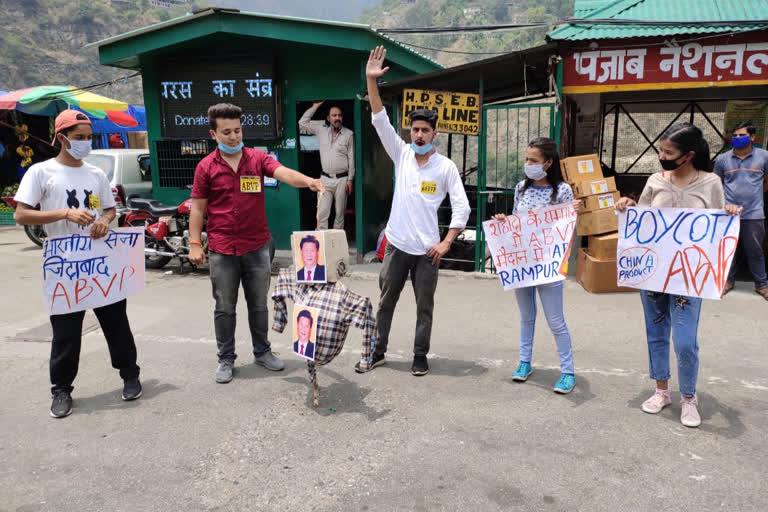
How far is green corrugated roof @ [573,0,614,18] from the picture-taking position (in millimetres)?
8164

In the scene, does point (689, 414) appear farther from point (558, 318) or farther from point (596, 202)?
point (596, 202)

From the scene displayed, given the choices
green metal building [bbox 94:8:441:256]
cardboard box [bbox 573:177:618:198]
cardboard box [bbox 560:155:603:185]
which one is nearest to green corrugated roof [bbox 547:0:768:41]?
cardboard box [bbox 560:155:603:185]

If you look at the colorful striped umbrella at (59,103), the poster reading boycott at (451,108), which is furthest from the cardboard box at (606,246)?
the colorful striped umbrella at (59,103)

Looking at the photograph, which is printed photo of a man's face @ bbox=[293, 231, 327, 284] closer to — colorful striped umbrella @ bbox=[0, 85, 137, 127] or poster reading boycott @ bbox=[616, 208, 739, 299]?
poster reading boycott @ bbox=[616, 208, 739, 299]

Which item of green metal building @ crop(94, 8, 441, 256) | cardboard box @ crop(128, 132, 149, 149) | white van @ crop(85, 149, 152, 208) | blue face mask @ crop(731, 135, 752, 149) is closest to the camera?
blue face mask @ crop(731, 135, 752, 149)

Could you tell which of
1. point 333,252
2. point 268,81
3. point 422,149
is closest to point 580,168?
point 422,149

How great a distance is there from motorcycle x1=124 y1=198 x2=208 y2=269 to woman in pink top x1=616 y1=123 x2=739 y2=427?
6458mm

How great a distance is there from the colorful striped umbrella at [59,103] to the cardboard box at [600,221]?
443 inches

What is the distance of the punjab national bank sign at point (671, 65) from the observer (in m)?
6.92

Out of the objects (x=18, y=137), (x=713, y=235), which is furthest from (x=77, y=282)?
(x=18, y=137)

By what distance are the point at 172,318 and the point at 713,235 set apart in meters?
5.22

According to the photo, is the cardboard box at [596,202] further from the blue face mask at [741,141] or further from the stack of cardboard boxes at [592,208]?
the blue face mask at [741,141]

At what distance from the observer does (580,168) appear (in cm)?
722

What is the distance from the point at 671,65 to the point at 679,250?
454 centimetres
